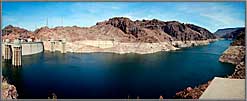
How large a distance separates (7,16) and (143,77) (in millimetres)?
2746

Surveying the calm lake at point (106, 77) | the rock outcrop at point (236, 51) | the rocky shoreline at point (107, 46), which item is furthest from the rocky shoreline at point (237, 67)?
the rocky shoreline at point (107, 46)

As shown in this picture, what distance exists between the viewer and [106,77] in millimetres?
4367

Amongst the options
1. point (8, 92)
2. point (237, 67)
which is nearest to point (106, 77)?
point (8, 92)

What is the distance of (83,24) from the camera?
4012mm

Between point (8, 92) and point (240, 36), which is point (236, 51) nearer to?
point (240, 36)

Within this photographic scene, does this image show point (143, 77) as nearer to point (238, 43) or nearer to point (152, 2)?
point (238, 43)

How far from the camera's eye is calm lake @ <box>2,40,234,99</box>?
4.05 m

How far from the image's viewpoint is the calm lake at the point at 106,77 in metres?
4.05

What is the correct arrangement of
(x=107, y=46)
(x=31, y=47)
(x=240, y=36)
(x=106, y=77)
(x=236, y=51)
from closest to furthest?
(x=240, y=36)
(x=236, y=51)
(x=106, y=77)
(x=31, y=47)
(x=107, y=46)

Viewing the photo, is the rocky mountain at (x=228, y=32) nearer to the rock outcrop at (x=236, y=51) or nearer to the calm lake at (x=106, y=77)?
the rock outcrop at (x=236, y=51)

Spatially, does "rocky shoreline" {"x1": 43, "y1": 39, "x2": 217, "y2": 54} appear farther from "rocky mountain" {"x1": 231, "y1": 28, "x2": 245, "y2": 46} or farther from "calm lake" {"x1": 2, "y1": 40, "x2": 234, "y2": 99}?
"rocky mountain" {"x1": 231, "y1": 28, "x2": 245, "y2": 46}

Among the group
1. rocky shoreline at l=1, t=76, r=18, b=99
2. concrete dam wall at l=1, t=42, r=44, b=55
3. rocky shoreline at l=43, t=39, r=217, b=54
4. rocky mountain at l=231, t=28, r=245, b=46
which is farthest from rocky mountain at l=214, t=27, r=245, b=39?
concrete dam wall at l=1, t=42, r=44, b=55

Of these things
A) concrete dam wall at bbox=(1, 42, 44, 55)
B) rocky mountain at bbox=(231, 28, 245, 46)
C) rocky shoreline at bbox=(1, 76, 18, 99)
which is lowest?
rocky shoreline at bbox=(1, 76, 18, 99)

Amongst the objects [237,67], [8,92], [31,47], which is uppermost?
[31,47]
